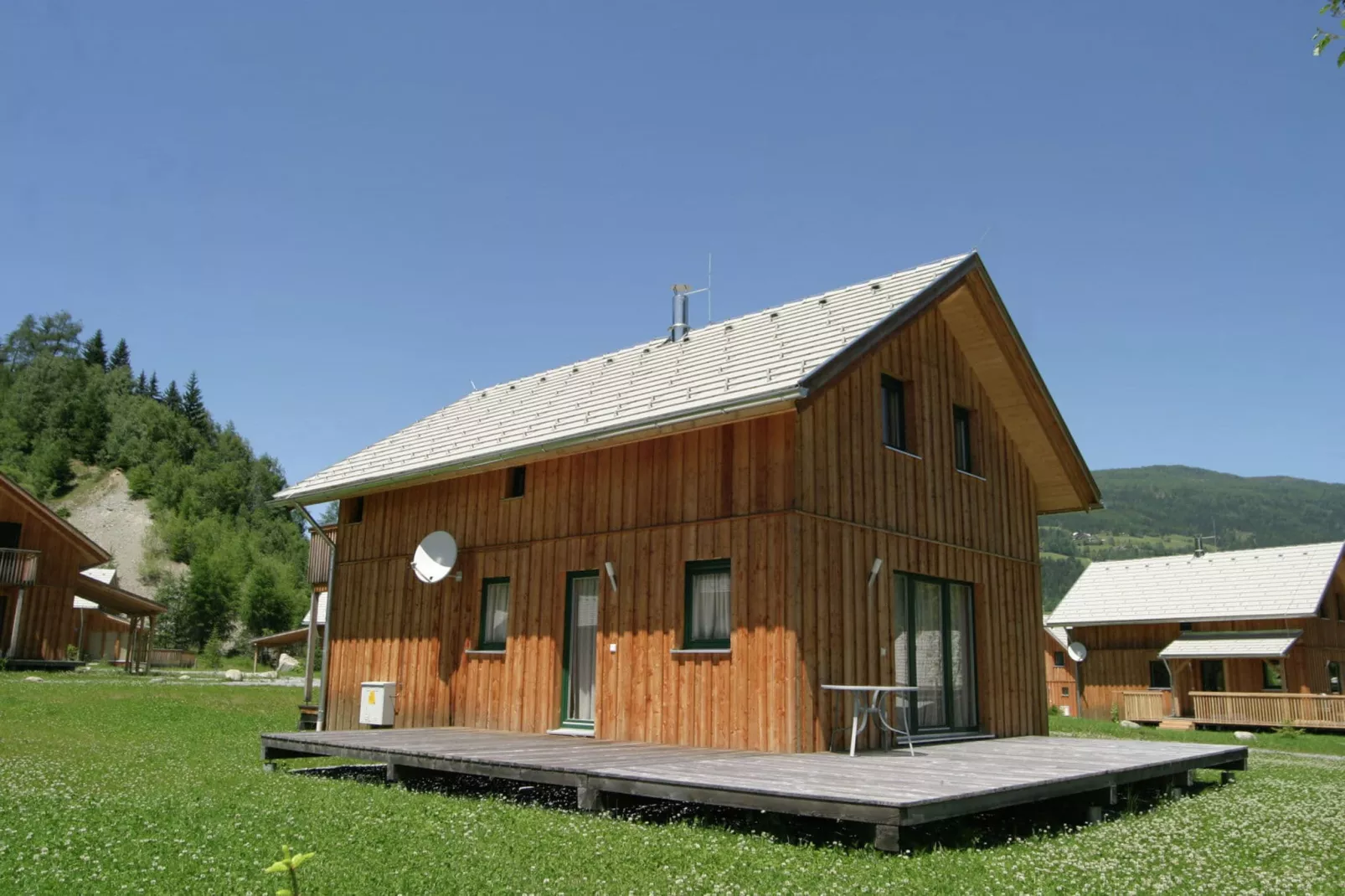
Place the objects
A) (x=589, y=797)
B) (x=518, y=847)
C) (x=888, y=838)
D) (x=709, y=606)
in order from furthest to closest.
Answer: (x=709, y=606), (x=589, y=797), (x=518, y=847), (x=888, y=838)

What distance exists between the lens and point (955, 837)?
7.61 m

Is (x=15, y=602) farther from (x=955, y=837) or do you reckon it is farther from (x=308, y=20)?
(x=955, y=837)

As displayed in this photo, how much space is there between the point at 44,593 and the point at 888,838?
41.0 m

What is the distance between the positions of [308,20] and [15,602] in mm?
32907

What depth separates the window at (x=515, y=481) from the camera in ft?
45.7

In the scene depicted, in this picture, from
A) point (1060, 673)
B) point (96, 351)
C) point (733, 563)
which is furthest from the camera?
point (96, 351)

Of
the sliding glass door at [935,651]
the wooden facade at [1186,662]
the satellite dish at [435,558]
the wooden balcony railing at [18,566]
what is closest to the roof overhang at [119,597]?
the wooden balcony railing at [18,566]

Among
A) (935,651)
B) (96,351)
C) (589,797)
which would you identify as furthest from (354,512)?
(96,351)

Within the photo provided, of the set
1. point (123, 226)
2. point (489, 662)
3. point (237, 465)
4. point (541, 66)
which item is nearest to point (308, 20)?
point (541, 66)

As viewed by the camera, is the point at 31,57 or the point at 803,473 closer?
the point at 803,473

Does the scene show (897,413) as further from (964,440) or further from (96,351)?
(96,351)

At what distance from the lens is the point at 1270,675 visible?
3378 cm

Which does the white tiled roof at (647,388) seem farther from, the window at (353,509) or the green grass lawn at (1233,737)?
the green grass lawn at (1233,737)

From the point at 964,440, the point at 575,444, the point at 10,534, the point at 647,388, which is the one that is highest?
the point at 10,534
